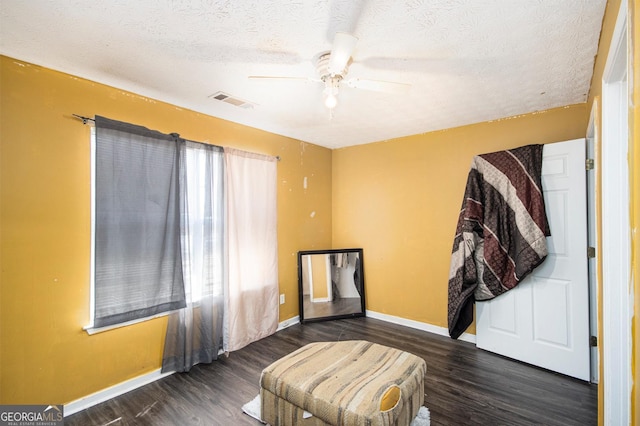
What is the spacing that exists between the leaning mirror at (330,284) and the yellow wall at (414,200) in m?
0.17

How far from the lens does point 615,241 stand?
4.17 feet

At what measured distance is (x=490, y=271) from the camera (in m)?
2.71

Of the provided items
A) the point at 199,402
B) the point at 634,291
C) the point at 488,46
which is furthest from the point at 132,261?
the point at 488,46

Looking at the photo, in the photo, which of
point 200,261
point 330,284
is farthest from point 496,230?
point 200,261

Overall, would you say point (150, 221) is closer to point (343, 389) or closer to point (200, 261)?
point (200, 261)

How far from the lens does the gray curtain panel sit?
2.05m

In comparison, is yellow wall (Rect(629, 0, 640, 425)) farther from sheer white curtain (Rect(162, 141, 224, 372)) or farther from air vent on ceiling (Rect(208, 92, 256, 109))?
sheer white curtain (Rect(162, 141, 224, 372))

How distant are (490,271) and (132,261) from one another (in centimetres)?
314

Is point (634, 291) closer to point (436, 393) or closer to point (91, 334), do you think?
point (436, 393)

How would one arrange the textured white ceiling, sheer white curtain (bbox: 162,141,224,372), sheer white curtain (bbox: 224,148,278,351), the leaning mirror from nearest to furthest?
1. the textured white ceiling
2. sheer white curtain (bbox: 162,141,224,372)
3. sheer white curtain (bbox: 224,148,278,351)
4. the leaning mirror

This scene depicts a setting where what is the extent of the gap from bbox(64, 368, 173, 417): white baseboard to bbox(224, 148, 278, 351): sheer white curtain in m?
0.66

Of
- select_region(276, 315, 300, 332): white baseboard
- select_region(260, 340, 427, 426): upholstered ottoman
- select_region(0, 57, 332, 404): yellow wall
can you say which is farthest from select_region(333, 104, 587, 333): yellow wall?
select_region(0, 57, 332, 404): yellow wall

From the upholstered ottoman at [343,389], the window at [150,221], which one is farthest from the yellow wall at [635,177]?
the window at [150,221]

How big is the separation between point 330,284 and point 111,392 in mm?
2425
